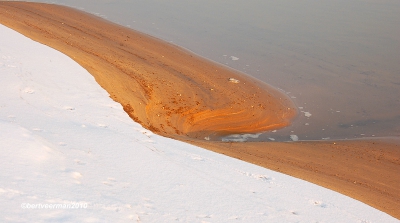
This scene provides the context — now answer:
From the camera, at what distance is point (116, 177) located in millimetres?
6059

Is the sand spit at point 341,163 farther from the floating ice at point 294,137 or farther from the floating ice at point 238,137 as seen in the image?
the floating ice at point 238,137

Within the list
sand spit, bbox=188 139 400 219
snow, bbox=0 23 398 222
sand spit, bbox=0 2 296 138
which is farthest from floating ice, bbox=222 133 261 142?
snow, bbox=0 23 398 222

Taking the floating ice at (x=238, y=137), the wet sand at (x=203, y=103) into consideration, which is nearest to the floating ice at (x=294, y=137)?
the wet sand at (x=203, y=103)

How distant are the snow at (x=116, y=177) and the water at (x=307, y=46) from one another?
369 centimetres

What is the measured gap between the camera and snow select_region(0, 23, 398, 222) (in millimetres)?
5242

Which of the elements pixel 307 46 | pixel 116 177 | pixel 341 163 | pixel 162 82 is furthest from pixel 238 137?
pixel 307 46

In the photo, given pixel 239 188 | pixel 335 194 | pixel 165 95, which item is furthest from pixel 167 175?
pixel 165 95

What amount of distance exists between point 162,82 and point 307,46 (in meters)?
6.37

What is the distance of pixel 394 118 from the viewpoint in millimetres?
11742

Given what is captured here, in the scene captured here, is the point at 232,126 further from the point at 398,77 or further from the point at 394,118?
the point at 398,77

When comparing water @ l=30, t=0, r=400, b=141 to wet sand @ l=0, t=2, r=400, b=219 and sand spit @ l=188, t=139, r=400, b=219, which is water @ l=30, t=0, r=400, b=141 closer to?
wet sand @ l=0, t=2, r=400, b=219

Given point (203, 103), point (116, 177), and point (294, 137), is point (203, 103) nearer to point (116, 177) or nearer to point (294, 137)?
point (294, 137)

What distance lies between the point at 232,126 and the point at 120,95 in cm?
262

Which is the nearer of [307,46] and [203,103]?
[203,103]
